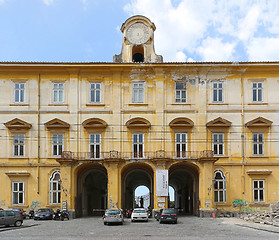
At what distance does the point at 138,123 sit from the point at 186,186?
11827mm

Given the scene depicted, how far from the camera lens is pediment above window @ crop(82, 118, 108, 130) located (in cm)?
4166

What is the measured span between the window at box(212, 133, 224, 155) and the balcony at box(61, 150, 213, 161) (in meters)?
1.77

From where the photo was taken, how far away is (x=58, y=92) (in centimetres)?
4262

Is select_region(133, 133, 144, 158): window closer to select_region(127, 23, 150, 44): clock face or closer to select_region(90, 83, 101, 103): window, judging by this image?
select_region(90, 83, 101, 103): window

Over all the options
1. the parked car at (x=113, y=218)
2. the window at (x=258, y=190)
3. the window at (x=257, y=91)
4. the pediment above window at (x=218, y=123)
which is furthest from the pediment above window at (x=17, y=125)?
the window at (x=258, y=190)

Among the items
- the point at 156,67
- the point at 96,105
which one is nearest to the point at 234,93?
the point at 156,67

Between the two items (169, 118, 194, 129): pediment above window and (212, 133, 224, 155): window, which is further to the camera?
(212, 133, 224, 155): window

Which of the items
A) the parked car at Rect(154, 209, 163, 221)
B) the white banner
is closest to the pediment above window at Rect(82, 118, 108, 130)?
the white banner

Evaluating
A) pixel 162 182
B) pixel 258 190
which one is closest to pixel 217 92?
pixel 258 190

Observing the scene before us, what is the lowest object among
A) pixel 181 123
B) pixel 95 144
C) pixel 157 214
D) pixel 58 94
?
pixel 157 214

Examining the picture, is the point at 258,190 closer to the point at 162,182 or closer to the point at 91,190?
the point at 162,182

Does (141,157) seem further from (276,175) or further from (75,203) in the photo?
(276,175)

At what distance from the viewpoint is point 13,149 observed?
41.8 metres

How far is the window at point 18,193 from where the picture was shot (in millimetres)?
41188
